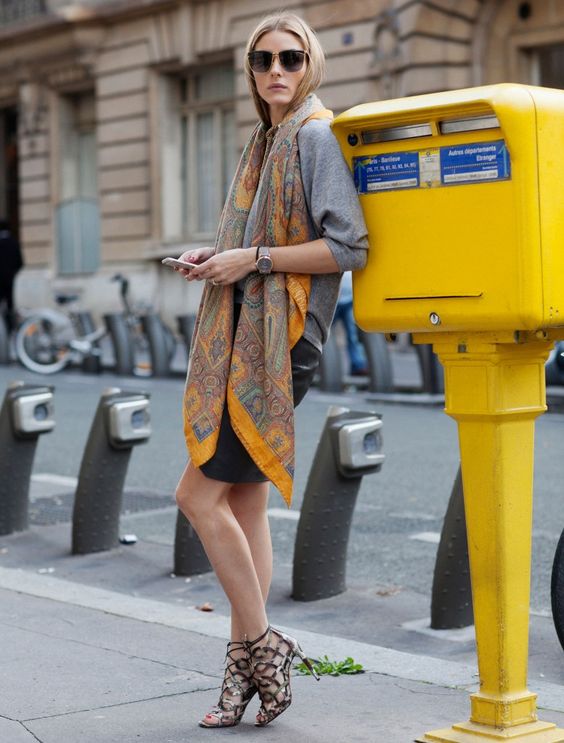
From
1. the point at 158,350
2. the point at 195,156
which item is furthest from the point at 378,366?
the point at 195,156

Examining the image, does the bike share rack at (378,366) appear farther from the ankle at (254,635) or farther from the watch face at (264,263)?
the watch face at (264,263)

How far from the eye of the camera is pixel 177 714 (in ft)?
12.8

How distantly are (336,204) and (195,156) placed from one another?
68.6 ft

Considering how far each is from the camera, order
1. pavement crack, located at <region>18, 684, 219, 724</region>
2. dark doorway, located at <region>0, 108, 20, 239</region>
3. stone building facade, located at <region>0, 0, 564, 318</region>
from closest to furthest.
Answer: pavement crack, located at <region>18, 684, 219, 724</region>
stone building facade, located at <region>0, 0, 564, 318</region>
dark doorway, located at <region>0, 108, 20, 239</region>

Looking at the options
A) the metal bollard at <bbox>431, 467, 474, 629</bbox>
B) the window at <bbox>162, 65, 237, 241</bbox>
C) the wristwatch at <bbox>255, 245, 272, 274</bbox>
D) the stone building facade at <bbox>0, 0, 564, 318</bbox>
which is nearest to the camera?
the wristwatch at <bbox>255, 245, 272, 274</bbox>

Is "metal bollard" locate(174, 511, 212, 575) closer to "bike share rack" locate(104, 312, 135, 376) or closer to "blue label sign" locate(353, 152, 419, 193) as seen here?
"blue label sign" locate(353, 152, 419, 193)

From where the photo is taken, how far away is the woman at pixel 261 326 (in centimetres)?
367

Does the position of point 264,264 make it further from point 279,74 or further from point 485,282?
point 485,282

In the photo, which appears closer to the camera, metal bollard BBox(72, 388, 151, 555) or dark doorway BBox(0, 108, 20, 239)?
metal bollard BBox(72, 388, 151, 555)

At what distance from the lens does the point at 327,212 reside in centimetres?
356

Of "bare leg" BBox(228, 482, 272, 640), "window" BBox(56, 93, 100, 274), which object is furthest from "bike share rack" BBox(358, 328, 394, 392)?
"window" BBox(56, 93, 100, 274)

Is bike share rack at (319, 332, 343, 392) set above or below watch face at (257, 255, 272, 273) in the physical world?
below

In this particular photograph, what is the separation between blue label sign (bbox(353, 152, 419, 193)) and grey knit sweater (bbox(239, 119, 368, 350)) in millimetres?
30

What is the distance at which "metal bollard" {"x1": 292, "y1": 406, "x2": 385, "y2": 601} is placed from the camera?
18.5 ft
